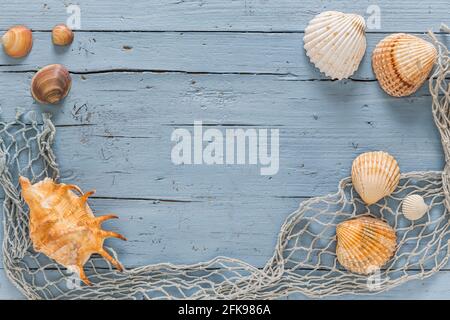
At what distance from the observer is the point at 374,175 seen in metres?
0.90

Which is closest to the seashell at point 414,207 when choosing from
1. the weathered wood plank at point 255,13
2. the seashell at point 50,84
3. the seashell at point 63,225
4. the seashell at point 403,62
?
the seashell at point 403,62

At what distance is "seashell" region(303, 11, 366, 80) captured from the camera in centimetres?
90

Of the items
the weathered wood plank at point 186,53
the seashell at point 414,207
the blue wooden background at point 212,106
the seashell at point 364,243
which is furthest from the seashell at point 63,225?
the seashell at point 414,207

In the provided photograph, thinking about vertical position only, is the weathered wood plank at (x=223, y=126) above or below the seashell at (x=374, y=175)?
above

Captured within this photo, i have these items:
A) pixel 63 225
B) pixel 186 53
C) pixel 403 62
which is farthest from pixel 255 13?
pixel 63 225

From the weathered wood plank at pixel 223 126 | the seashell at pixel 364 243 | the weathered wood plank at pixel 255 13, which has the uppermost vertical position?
the weathered wood plank at pixel 255 13

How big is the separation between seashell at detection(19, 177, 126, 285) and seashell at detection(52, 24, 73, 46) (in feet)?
0.76

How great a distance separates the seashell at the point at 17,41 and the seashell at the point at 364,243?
0.60 metres

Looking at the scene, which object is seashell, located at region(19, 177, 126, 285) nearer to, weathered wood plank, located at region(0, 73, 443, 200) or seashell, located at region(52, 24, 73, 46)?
weathered wood plank, located at region(0, 73, 443, 200)

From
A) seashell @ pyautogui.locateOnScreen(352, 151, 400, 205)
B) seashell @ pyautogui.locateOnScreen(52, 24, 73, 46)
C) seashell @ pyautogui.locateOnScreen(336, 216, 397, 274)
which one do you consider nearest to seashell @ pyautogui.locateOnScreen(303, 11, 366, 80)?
seashell @ pyautogui.locateOnScreen(352, 151, 400, 205)

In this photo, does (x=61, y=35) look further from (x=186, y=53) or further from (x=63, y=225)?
(x=63, y=225)

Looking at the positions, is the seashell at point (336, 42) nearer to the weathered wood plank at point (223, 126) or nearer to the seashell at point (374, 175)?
the weathered wood plank at point (223, 126)

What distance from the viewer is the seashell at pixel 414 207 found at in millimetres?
911

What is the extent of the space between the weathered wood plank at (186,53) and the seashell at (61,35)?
0.04 feet
